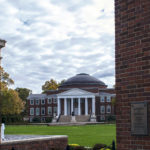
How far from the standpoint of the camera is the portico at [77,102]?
9675 cm

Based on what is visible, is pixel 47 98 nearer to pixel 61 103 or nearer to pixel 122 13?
pixel 61 103

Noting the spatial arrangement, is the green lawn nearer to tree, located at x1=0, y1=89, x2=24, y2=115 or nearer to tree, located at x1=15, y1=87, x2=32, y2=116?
tree, located at x1=0, y1=89, x2=24, y2=115

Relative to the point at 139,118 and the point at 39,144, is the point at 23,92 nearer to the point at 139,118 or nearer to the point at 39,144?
the point at 39,144

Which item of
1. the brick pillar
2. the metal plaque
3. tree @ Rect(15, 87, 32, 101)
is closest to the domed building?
tree @ Rect(15, 87, 32, 101)

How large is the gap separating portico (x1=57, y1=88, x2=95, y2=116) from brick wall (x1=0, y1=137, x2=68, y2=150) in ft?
261

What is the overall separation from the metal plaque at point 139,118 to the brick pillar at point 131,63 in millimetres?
76

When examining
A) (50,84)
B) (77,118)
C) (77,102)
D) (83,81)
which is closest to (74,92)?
(77,102)

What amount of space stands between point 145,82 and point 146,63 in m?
0.33

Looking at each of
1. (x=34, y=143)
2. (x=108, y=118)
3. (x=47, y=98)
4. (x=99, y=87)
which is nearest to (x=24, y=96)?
(x=47, y=98)

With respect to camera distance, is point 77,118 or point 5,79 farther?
point 77,118

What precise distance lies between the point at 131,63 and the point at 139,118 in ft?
3.28

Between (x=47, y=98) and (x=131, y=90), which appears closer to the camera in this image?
(x=131, y=90)

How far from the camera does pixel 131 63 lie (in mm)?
5926

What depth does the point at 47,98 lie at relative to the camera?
331 ft
